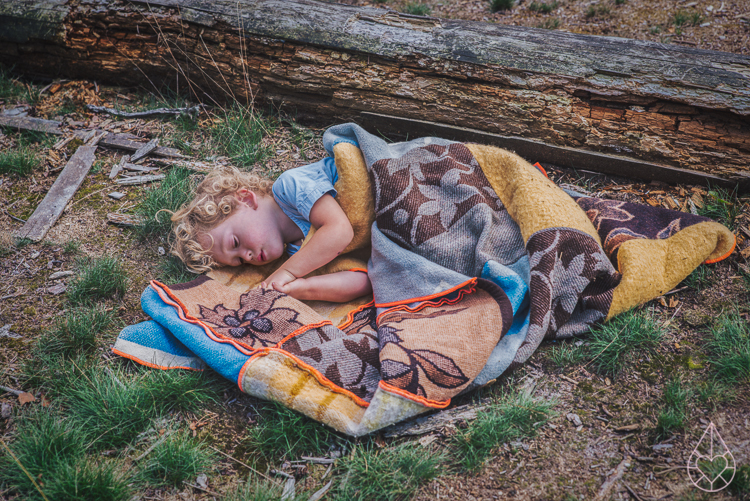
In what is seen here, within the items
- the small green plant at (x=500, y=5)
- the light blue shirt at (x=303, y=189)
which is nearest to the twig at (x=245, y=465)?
the light blue shirt at (x=303, y=189)

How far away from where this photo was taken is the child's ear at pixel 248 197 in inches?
109

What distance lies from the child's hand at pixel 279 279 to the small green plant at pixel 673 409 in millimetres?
1916

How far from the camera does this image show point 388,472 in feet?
5.78

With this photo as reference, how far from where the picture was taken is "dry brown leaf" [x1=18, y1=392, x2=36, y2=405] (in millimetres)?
2057

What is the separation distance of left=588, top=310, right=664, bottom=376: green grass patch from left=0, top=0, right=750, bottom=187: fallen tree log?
1242mm

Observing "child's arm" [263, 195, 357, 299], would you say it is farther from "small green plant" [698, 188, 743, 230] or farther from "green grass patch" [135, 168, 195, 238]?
"small green plant" [698, 188, 743, 230]

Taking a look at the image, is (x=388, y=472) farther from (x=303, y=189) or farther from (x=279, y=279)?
(x=303, y=189)

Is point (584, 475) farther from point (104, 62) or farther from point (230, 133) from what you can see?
point (104, 62)

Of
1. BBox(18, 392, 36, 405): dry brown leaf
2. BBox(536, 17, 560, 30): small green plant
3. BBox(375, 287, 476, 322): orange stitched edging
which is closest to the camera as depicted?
BBox(18, 392, 36, 405): dry brown leaf

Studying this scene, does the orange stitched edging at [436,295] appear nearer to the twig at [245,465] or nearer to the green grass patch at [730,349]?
the twig at [245,465]

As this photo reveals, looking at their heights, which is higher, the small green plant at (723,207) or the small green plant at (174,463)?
the small green plant at (723,207)

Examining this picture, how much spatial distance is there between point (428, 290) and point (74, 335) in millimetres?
1819

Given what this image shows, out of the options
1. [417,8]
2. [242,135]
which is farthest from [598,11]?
[242,135]

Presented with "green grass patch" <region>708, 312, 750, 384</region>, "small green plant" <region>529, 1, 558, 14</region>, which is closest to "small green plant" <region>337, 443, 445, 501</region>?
"green grass patch" <region>708, 312, 750, 384</region>
